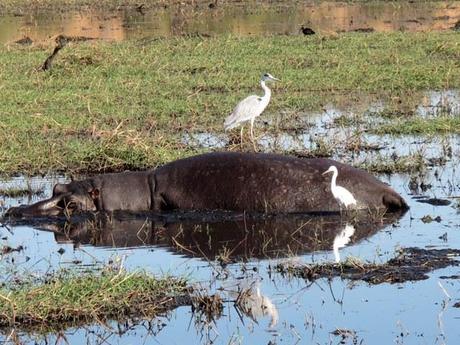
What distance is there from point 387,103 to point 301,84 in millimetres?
1515

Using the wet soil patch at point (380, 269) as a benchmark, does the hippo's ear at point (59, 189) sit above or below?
below

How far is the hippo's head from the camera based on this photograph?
879cm

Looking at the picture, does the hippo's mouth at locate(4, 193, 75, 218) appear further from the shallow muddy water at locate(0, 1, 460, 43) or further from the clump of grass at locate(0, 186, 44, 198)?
the shallow muddy water at locate(0, 1, 460, 43)

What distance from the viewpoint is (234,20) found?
82.8ft

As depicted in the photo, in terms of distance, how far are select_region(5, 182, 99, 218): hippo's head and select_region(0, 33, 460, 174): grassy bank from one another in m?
1.18

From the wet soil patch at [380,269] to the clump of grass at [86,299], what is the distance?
0.76 metres

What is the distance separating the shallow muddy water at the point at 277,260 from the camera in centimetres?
584

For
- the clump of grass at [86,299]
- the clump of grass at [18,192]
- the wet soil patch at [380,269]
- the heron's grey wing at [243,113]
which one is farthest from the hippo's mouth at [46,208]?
the heron's grey wing at [243,113]

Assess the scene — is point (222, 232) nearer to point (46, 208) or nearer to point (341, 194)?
point (341, 194)

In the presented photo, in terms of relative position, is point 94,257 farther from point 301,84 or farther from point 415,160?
point 301,84

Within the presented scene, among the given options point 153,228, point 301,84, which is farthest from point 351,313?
point 301,84

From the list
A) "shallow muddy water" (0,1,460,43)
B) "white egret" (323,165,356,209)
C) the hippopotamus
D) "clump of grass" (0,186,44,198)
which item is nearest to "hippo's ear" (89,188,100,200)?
the hippopotamus

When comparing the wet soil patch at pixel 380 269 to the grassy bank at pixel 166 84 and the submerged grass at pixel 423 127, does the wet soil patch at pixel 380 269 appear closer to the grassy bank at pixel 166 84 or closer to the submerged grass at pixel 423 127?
the grassy bank at pixel 166 84

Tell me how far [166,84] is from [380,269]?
856cm
